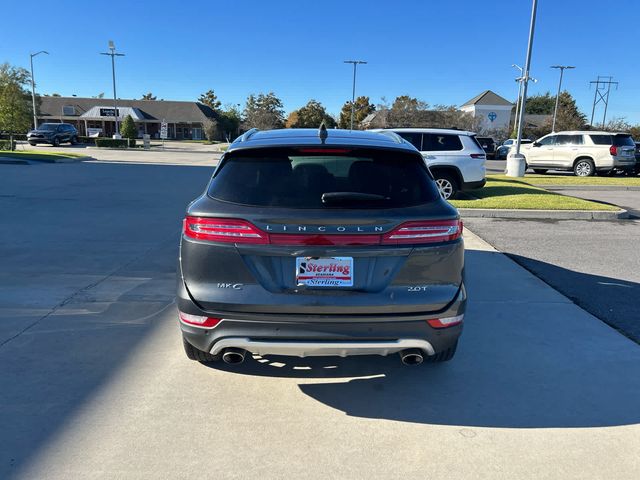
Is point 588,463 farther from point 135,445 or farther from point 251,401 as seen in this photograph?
point 135,445

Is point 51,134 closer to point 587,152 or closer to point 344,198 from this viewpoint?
point 587,152

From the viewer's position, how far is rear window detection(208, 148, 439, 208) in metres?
3.11

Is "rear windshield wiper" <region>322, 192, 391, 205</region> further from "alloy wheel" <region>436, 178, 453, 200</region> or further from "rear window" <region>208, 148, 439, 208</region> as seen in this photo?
"alloy wheel" <region>436, 178, 453, 200</region>

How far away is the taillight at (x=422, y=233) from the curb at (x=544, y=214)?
7.88 metres

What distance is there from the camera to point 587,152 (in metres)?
21.5

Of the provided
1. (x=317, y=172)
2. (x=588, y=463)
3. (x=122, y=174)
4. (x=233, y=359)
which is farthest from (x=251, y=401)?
(x=122, y=174)

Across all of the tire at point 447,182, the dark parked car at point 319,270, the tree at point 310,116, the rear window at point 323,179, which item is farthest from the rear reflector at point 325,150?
the tree at point 310,116

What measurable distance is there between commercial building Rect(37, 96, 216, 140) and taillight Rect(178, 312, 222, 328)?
78312mm

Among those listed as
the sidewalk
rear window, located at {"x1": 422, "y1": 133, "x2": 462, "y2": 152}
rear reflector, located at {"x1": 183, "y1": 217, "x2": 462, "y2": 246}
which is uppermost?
rear window, located at {"x1": 422, "y1": 133, "x2": 462, "y2": 152}

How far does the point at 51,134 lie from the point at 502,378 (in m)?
46.1

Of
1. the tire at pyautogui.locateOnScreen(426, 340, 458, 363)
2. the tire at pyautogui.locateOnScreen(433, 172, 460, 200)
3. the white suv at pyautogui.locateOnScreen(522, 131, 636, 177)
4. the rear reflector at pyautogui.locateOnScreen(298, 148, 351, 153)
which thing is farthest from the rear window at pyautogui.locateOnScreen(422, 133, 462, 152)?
the white suv at pyautogui.locateOnScreen(522, 131, 636, 177)

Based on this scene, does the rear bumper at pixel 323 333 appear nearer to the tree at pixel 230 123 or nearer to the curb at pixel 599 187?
the curb at pixel 599 187

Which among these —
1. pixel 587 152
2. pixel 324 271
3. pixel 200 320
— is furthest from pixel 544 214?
pixel 587 152

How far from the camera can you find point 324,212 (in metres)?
3.00
